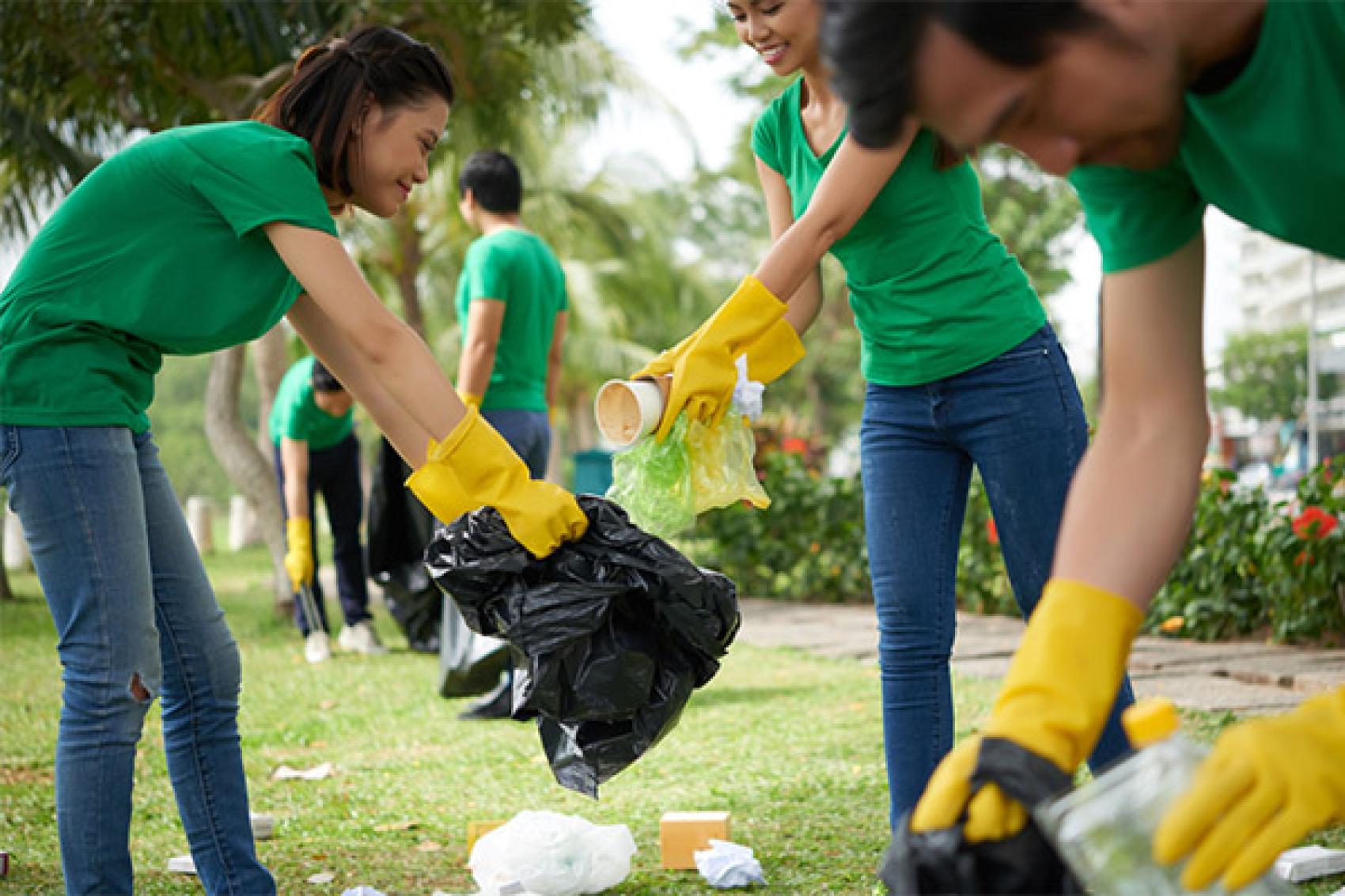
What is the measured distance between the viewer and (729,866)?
9.86 feet

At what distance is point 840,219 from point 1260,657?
3.99m

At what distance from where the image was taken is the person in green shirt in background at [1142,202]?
1.26 meters

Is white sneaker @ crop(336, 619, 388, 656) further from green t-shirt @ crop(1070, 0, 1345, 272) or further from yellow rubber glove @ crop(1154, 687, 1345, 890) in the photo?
yellow rubber glove @ crop(1154, 687, 1345, 890)

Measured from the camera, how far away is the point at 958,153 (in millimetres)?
2545

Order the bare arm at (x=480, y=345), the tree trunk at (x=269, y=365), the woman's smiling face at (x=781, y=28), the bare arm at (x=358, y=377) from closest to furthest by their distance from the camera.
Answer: the woman's smiling face at (x=781, y=28) < the bare arm at (x=358, y=377) < the bare arm at (x=480, y=345) < the tree trunk at (x=269, y=365)

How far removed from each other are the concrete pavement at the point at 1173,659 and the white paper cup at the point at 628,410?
292cm

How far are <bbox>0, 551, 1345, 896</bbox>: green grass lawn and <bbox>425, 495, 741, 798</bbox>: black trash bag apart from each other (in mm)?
608

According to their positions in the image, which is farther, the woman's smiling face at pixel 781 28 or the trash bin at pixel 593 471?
the trash bin at pixel 593 471

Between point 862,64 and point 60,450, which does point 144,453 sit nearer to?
point 60,450

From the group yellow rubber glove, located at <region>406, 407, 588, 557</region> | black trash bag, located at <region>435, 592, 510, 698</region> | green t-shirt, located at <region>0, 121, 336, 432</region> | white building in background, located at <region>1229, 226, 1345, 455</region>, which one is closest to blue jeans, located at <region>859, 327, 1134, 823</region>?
yellow rubber glove, located at <region>406, 407, 588, 557</region>

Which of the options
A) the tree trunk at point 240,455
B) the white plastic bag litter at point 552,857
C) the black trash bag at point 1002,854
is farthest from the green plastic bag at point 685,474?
the tree trunk at point 240,455

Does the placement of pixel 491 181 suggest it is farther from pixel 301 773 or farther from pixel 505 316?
pixel 301 773

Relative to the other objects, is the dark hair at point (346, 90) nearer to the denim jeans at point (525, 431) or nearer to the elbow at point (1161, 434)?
the elbow at point (1161, 434)

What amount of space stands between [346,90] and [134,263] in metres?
0.48
